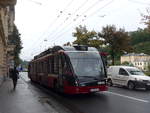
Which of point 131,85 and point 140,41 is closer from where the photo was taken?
point 131,85

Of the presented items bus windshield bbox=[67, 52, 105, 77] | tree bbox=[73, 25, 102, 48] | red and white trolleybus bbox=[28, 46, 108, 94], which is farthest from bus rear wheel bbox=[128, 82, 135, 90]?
tree bbox=[73, 25, 102, 48]

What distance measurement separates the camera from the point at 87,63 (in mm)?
16812

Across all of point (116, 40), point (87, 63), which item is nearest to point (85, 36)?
point (116, 40)

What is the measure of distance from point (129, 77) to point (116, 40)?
2022cm

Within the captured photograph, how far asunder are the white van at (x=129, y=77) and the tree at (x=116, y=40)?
16626 mm

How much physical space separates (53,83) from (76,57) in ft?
9.50

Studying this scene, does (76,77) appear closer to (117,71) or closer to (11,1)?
(11,1)

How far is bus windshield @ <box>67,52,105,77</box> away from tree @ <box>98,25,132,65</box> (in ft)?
82.6

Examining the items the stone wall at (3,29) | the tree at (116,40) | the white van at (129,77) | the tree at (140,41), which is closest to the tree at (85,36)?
the tree at (116,40)

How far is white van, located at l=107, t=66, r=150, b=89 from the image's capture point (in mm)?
21469

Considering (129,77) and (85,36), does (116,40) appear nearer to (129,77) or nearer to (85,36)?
(85,36)

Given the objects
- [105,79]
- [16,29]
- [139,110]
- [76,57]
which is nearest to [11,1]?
[76,57]

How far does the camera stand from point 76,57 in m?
16.9

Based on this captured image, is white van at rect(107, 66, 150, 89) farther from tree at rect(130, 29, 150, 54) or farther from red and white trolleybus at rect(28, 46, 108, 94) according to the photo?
tree at rect(130, 29, 150, 54)
